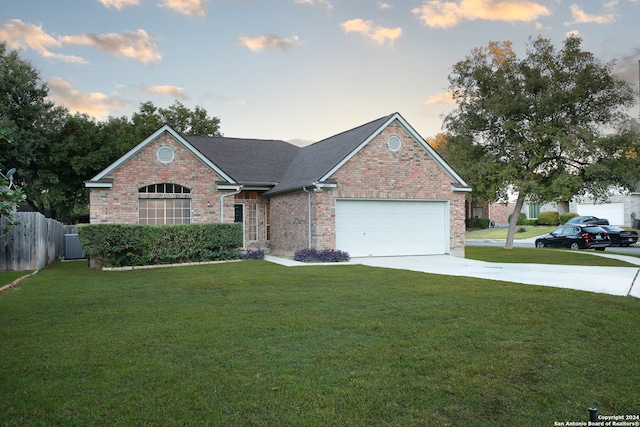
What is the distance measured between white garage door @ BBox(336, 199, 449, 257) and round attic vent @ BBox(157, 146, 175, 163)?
6813 millimetres

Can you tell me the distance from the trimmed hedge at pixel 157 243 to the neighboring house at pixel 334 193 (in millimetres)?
1846

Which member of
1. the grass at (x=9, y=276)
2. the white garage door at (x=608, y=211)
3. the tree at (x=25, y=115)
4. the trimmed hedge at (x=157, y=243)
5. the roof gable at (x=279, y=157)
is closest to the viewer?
the grass at (x=9, y=276)

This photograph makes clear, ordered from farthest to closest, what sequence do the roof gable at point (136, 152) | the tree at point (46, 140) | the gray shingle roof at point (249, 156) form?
the tree at point (46, 140) → the gray shingle roof at point (249, 156) → the roof gable at point (136, 152)

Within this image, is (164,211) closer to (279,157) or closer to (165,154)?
(165,154)

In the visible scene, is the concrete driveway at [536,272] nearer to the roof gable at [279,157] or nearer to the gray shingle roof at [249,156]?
the roof gable at [279,157]

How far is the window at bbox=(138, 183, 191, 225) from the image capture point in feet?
64.2

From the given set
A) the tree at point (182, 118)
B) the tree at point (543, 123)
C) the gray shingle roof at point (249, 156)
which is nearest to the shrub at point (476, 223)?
the tree at point (543, 123)

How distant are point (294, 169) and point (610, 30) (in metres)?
A: 13.7

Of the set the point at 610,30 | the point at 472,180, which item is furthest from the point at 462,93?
the point at 610,30

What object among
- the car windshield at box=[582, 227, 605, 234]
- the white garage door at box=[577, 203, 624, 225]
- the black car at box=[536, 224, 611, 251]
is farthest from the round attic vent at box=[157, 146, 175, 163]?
the white garage door at box=[577, 203, 624, 225]

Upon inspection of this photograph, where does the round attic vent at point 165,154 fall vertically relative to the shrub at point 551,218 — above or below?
above

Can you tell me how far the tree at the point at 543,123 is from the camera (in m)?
24.5

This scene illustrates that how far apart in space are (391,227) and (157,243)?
29.9 feet

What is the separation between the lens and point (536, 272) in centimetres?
1485
